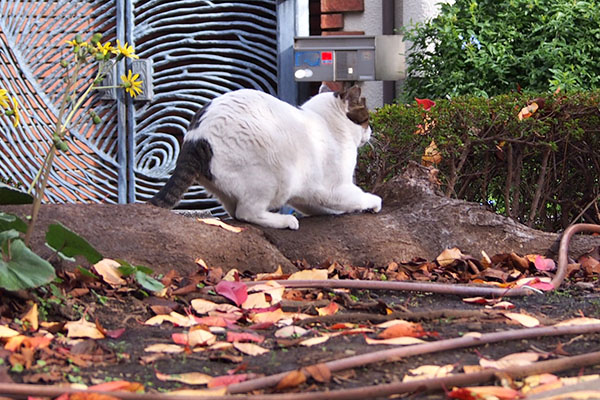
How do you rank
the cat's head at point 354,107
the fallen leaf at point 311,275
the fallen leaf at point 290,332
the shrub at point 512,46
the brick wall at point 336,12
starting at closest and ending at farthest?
A: the fallen leaf at point 290,332 < the fallen leaf at point 311,275 < the cat's head at point 354,107 < the shrub at point 512,46 < the brick wall at point 336,12

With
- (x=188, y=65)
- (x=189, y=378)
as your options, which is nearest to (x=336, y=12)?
(x=188, y=65)

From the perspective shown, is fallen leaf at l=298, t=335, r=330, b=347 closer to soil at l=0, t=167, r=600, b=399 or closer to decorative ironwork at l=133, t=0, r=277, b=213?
soil at l=0, t=167, r=600, b=399

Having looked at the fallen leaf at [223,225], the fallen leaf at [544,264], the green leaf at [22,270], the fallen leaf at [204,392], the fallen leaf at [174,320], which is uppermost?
the green leaf at [22,270]

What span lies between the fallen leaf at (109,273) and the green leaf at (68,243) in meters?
0.25

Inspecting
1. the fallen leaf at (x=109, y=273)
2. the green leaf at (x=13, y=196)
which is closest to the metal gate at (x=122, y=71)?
the green leaf at (x=13, y=196)

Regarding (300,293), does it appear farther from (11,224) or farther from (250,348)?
(11,224)

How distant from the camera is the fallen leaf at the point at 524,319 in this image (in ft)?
8.46

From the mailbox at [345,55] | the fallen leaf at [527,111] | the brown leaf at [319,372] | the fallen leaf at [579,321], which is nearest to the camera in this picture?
the brown leaf at [319,372]

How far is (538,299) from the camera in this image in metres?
3.12

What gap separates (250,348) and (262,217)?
183 centimetres

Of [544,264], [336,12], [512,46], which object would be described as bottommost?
[544,264]

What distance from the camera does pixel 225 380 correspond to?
197cm

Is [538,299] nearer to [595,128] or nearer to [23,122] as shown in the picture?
[595,128]

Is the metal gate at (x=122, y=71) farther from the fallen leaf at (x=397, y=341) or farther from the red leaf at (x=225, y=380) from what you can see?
the red leaf at (x=225, y=380)
